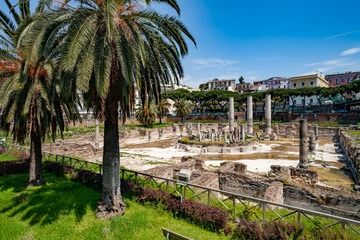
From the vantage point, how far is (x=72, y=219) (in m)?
9.86

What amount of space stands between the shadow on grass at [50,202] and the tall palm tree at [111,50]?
57.7 inches

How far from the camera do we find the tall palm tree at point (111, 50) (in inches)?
311

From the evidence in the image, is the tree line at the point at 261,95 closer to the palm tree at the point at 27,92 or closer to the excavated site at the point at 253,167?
the excavated site at the point at 253,167

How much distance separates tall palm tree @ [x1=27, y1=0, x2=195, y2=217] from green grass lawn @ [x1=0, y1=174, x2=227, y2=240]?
663mm

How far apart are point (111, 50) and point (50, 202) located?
679 centimetres

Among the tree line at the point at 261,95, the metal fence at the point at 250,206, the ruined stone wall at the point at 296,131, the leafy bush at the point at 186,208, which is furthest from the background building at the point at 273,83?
the leafy bush at the point at 186,208

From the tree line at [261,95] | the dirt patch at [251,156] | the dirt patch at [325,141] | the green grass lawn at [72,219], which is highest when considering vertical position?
the tree line at [261,95]

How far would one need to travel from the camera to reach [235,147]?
3312cm

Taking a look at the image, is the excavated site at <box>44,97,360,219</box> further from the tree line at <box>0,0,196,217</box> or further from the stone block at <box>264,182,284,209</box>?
the tree line at <box>0,0,196,217</box>

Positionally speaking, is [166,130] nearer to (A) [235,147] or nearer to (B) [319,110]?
(A) [235,147]

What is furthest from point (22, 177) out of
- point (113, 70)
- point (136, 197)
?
point (113, 70)

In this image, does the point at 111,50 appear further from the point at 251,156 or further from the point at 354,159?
the point at 251,156

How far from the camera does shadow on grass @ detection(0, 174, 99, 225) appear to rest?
10.2 m

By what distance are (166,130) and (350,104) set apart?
49347 millimetres
